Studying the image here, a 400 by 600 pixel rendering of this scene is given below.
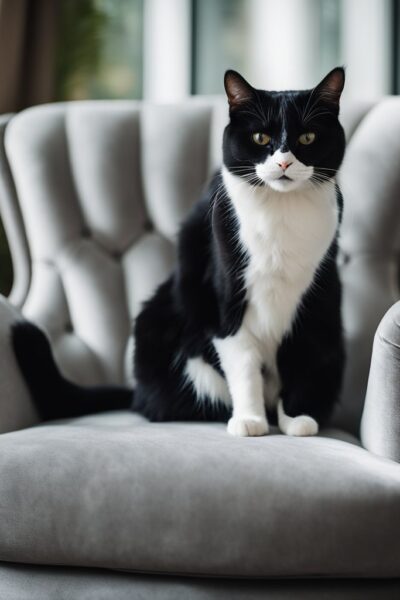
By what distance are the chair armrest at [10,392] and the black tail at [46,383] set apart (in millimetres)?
16

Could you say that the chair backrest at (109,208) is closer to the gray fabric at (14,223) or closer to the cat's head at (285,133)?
the gray fabric at (14,223)

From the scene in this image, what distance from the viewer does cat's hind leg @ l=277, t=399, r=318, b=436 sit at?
115 cm

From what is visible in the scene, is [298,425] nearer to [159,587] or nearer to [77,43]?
[159,587]

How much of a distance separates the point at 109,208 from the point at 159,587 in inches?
38.1

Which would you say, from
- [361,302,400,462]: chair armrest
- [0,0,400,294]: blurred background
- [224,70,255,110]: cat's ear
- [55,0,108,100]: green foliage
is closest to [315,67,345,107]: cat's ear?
[224,70,255,110]: cat's ear

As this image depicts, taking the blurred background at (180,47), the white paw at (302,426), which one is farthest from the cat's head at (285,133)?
the blurred background at (180,47)

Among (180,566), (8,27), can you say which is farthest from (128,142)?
(180,566)

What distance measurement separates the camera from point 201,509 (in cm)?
88

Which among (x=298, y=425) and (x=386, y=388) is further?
(x=298, y=425)

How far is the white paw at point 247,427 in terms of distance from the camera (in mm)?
1102

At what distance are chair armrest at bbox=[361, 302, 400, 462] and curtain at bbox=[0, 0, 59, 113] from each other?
4.78ft

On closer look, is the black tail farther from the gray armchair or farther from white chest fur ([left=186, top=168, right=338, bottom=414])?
white chest fur ([left=186, top=168, right=338, bottom=414])

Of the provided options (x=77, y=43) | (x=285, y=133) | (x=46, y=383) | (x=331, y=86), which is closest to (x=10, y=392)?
(x=46, y=383)

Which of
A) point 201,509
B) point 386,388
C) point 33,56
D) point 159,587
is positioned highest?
point 33,56
